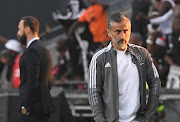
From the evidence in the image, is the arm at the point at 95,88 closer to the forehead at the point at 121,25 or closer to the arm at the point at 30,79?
the forehead at the point at 121,25

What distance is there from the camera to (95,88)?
4.89 metres

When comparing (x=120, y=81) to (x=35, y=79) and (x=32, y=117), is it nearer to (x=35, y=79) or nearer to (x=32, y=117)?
(x=35, y=79)

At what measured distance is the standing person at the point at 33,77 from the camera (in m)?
6.24

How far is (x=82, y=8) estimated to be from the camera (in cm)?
1180

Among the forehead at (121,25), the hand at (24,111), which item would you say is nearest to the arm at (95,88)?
the forehead at (121,25)

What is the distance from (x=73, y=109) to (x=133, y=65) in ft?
16.0

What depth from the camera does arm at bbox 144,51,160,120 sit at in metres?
4.87

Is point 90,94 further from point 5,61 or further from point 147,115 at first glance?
point 5,61

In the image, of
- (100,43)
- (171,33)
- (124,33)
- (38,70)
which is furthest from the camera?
(100,43)

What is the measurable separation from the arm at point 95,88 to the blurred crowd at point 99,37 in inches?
143

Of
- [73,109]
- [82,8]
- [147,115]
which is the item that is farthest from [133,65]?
[82,8]

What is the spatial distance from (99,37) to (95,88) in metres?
5.99

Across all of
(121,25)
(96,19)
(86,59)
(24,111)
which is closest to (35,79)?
(24,111)

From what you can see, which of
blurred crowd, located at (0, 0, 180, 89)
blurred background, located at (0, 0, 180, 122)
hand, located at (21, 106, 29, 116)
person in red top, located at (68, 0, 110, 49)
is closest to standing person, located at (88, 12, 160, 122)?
hand, located at (21, 106, 29, 116)
